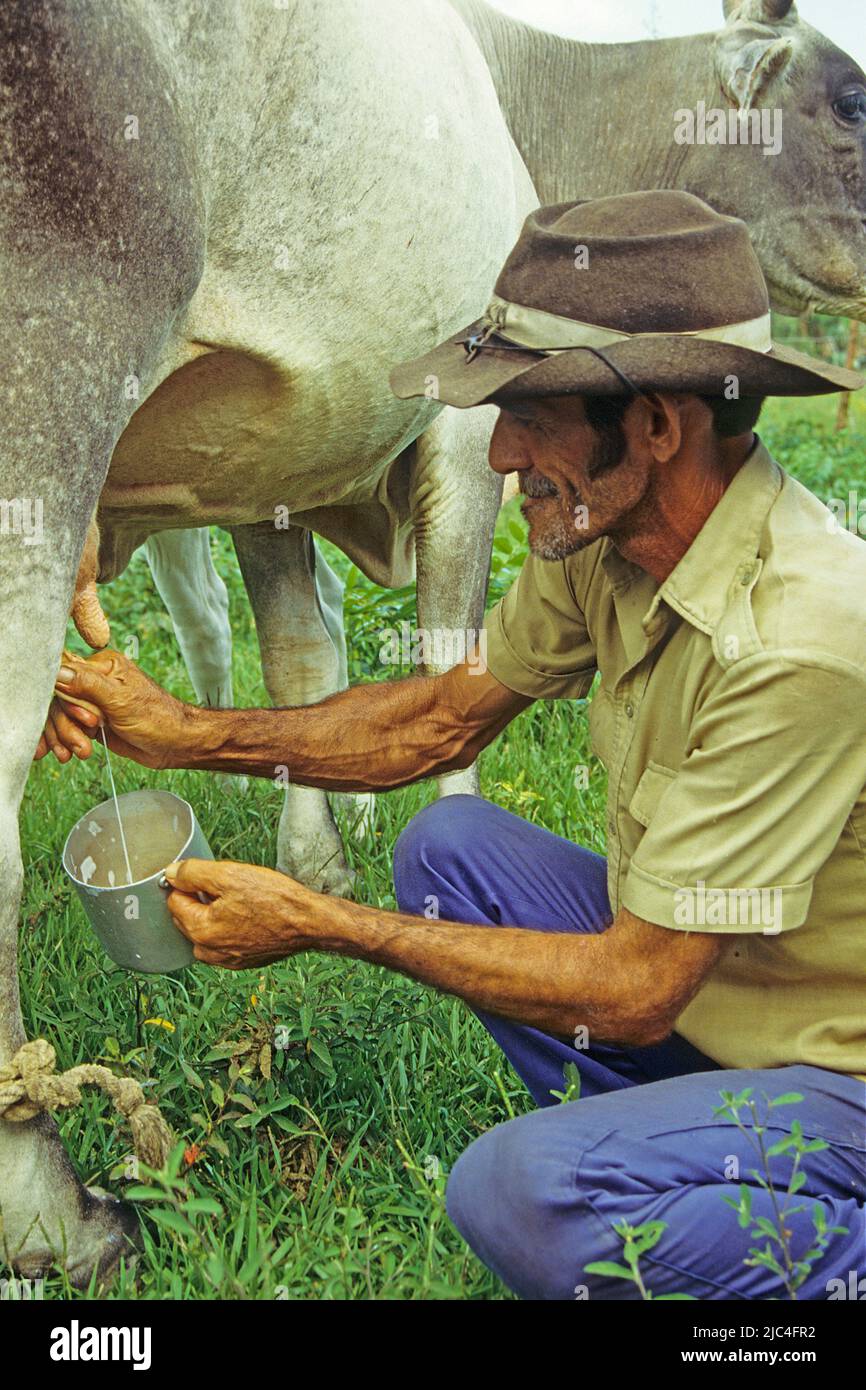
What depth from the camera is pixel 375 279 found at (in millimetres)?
3303

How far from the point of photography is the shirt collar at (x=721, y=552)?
2613 millimetres

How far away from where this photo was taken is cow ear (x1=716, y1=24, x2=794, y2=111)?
4.63 meters

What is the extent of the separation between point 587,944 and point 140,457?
4.72ft

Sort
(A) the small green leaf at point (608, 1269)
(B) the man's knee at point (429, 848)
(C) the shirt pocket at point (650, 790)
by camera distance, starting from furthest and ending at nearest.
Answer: (B) the man's knee at point (429, 848) → (C) the shirt pocket at point (650, 790) → (A) the small green leaf at point (608, 1269)

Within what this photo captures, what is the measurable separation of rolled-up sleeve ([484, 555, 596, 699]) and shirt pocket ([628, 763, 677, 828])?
1.38 ft

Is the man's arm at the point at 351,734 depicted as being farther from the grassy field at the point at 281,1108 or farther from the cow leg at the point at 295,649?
the cow leg at the point at 295,649

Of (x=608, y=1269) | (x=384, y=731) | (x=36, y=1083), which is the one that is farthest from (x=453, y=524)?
(x=608, y=1269)

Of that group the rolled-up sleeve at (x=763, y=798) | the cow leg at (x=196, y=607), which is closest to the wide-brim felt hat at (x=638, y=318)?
the rolled-up sleeve at (x=763, y=798)

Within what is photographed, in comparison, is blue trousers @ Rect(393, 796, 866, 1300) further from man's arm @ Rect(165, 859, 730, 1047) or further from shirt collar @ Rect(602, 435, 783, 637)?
shirt collar @ Rect(602, 435, 783, 637)

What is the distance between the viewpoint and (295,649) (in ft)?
16.2

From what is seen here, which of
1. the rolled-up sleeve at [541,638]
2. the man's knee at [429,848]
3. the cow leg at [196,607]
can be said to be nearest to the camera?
the rolled-up sleeve at [541,638]

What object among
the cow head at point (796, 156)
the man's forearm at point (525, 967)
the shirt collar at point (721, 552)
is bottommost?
the man's forearm at point (525, 967)
